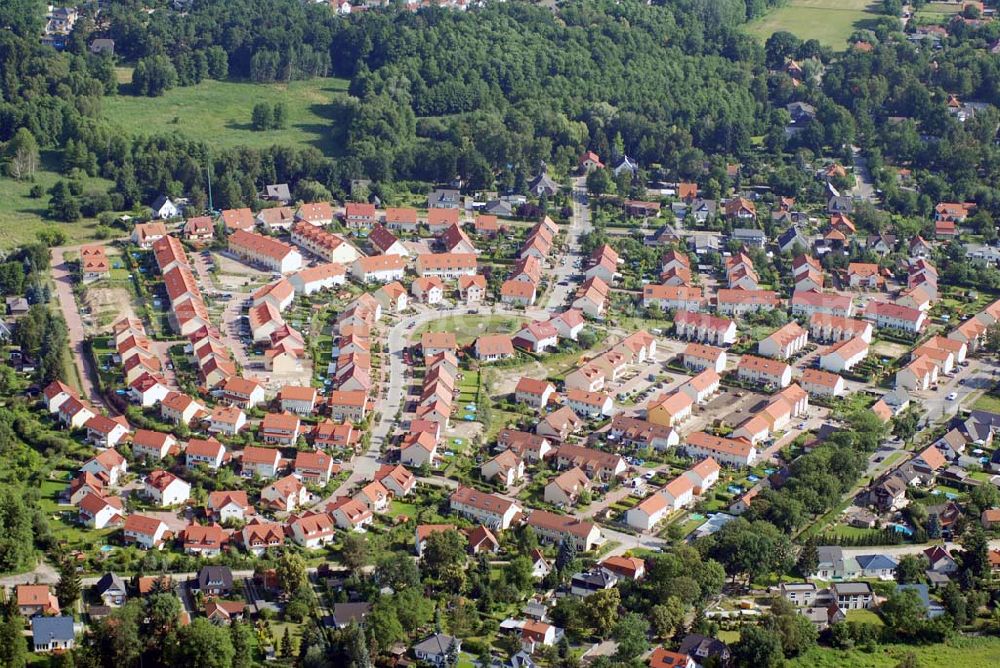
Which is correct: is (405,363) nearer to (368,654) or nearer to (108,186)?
(368,654)

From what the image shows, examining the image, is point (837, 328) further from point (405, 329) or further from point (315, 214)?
point (315, 214)

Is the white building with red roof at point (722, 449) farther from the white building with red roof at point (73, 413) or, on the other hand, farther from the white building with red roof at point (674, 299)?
the white building with red roof at point (73, 413)

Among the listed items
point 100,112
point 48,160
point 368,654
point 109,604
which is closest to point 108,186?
point 48,160

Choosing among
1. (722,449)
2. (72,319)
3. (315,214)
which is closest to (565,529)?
(722,449)

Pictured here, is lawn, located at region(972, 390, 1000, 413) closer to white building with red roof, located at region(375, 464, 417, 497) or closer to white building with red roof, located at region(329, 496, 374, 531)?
white building with red roof, located at region(375, 464, 417, 497)

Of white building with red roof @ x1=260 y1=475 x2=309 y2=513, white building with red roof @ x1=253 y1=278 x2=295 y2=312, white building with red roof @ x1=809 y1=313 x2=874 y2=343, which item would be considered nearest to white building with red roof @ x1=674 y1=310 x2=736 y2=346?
white building with red roof @ x1=809 y1=313 x2=874 y2=343

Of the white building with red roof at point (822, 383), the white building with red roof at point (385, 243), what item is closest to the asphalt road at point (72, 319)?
the white building with red roof at point (385, 243)
